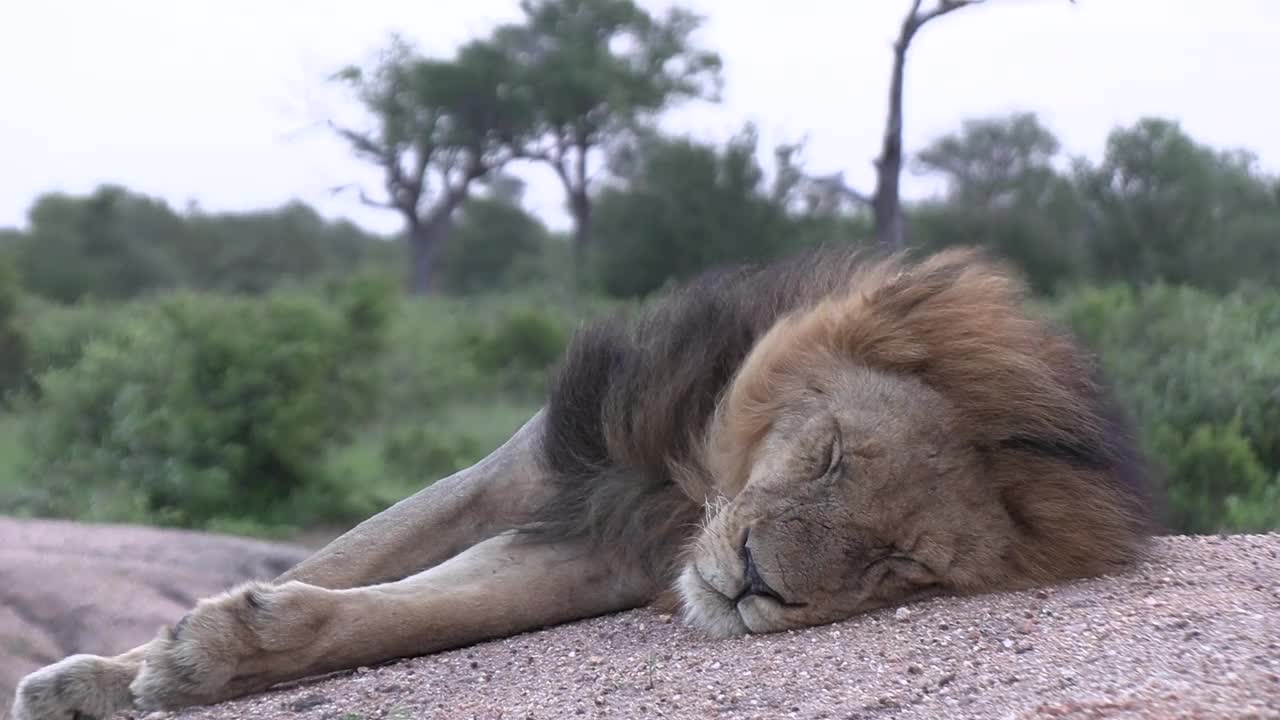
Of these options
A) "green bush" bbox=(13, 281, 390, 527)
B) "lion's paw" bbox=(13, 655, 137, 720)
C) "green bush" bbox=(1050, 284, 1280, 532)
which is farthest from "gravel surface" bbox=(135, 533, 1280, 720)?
"green bush" bbox=(13, 281, 390, 527)

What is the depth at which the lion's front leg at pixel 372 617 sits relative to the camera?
3062mm

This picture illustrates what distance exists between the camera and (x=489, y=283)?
30609 millimetres

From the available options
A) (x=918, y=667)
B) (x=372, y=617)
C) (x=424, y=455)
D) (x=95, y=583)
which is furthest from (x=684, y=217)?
(x=918, y=667)

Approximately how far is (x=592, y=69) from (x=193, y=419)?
16103 millimetres

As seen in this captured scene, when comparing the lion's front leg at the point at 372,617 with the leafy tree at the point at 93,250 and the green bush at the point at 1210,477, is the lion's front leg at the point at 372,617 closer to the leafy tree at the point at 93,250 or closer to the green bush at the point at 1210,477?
the green bush at the point at 1210,477

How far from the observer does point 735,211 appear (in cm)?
1823

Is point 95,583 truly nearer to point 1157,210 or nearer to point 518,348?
point 518,348

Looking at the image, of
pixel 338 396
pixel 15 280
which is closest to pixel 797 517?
pixel 338 396

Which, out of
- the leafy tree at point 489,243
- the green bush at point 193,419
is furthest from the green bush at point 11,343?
the leafy tree at point 489,243

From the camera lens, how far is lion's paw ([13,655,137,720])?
315cm

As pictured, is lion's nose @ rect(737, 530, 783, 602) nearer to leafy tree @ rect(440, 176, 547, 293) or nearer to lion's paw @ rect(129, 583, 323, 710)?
lion's paw @ rect(129, 583, 323, 710)

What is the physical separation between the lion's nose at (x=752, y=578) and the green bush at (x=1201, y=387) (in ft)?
12.5

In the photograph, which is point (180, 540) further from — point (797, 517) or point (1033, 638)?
point (1033, 638)

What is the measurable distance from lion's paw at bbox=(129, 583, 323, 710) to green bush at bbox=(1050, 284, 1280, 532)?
168 inches
